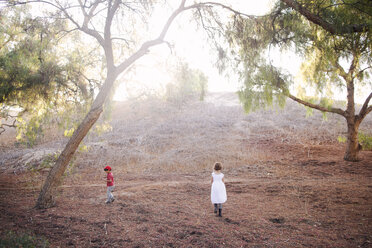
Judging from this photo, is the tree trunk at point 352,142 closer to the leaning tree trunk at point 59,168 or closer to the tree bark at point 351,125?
the tree bark at point 351,125

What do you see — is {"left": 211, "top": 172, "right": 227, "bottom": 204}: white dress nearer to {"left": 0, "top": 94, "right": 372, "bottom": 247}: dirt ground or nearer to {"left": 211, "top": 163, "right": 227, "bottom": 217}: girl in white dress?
{"left": 211, "top": 163, "right": 227, "bottom": 217}: girl in white dress

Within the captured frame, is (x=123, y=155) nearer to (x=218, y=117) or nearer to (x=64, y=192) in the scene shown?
(x=64, y=192)

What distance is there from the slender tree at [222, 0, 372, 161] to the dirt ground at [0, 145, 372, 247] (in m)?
3.19

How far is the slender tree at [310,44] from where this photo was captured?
14.7 ft

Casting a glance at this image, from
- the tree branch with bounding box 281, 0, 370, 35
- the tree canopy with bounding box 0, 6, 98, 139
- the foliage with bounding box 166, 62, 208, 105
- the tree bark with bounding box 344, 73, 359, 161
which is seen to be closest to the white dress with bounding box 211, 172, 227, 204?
the foliage with bounding box 166, 62, 208, 105

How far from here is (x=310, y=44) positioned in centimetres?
699

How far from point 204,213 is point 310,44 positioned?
584 centimetres

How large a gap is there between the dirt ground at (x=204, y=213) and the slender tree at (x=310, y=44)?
3190 millimetres

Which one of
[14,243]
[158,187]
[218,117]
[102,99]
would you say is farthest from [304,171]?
[218,117]

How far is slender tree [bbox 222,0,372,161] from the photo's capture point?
4.47m

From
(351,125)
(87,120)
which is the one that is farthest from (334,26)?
(351,125)

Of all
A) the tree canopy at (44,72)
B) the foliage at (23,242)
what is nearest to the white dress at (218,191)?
the foliage at (23,242)

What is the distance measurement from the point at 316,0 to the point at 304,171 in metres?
7.06

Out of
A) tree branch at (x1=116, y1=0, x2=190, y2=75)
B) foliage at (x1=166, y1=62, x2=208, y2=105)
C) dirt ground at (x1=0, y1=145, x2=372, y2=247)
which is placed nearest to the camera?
dirt ground at (x1=0, y1=145, x2=372, y2=247)
